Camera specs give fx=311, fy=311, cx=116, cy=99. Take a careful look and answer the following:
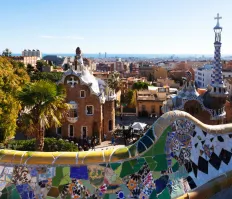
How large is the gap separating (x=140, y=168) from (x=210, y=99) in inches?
651

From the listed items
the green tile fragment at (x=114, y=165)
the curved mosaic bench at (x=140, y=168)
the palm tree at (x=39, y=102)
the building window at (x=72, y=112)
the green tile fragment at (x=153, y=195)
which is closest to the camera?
the curved mosaic bench at (x=140, y=168)

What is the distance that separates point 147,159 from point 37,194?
1.94 meters

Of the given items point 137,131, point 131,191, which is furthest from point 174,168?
point 137,131

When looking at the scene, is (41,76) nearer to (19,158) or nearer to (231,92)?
(231,92)

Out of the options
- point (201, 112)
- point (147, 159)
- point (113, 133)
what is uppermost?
point (147, 159)

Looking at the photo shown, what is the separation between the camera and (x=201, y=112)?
811 inches

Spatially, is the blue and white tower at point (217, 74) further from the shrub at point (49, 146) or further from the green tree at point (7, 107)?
the green tree at point (7, 107)

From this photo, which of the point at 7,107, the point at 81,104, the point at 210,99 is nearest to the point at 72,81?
the point at 81,104

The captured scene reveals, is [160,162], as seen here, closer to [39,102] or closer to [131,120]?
[39,102]

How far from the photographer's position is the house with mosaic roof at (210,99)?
66.7 feet

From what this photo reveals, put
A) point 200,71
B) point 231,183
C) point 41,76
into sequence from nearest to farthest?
point 231,183
point 41,76
point 200,71

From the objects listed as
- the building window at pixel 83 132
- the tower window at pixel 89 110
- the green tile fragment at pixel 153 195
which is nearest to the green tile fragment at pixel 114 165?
the green tile fragment at pixel 153 195

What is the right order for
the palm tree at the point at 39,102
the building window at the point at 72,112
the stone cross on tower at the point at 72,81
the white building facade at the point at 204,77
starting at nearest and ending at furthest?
the palm tree at the point at 39,102 < the stone cross on tower at the point at 72,81 < the building window at the point at 72,112 < the white building facade at the point at 204,77

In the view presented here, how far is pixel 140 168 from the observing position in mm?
5363
